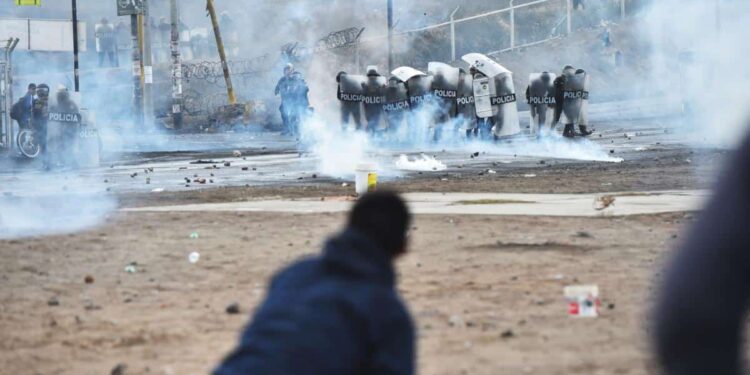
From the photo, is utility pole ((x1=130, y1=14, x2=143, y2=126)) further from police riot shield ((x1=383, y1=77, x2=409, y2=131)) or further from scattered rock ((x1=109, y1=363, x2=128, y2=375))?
scattered rock ((x1=109, y1=363, x2=128, y2=375))

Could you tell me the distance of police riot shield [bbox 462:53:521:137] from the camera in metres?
29.6

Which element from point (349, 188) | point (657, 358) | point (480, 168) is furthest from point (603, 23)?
point (657, 358)

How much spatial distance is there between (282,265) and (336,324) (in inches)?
266

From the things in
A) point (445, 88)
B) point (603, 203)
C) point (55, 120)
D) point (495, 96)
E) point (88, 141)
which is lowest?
point (603, 203)

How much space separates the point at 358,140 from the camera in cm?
2894

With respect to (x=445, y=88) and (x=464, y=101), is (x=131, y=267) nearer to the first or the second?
(x=464, y=101)

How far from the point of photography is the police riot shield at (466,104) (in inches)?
1211

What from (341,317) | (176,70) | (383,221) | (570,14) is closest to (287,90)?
(176,70)

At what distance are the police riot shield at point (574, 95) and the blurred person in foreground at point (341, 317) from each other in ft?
84.6

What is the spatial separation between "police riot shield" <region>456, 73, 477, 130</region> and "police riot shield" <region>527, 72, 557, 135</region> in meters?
1.47

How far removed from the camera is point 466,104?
30.9 m

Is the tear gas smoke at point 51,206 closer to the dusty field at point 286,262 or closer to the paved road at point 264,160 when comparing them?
the paved road at point 264,160

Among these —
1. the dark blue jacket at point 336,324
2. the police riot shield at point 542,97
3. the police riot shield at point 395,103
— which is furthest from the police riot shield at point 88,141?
the dark blue jacket at point 336,324

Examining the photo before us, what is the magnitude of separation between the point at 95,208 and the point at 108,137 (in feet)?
79.8
